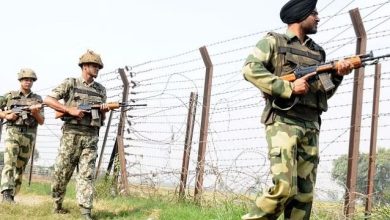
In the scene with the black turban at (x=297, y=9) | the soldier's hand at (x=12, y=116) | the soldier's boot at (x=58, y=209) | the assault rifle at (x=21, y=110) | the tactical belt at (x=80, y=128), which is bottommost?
the soldier's boot at (x=58, y=209)

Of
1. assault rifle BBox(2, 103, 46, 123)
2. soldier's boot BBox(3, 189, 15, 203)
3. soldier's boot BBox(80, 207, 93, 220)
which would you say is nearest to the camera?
soldier's boot BBox(80, 207, 93, 220)

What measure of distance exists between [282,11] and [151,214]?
2854 millimetres

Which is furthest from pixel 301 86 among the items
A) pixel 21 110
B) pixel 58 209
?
pixel 21 110

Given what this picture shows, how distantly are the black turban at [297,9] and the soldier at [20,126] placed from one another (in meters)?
4.12

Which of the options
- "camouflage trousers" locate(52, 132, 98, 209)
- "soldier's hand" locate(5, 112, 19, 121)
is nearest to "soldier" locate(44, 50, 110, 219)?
"camouflage trousers" locate(52, 132, 98, 209)

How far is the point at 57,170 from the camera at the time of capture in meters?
5.57

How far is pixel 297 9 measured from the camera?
338cm

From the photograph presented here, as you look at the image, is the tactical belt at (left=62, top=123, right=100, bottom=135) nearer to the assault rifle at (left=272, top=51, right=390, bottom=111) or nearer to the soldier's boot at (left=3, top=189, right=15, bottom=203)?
the soldier's boot at (left=3, top=189, right=15, bottom=203)

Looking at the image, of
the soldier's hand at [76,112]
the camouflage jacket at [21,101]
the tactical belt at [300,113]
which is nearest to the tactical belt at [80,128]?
the soldier's hand at [76,112]

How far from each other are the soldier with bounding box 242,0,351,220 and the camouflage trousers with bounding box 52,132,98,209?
2577 millimetres

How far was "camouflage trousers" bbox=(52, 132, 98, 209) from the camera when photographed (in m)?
5.35

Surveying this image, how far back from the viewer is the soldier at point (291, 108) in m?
3.14

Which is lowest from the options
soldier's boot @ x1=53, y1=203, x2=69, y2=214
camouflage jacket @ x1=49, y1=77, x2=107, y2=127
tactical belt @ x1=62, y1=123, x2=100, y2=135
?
soldier's boot @ x1=53, y1=203, x2=69, y2=214

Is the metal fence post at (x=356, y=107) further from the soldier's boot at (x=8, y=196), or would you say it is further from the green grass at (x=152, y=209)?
the soldier's boot at (x=8, y=196)
